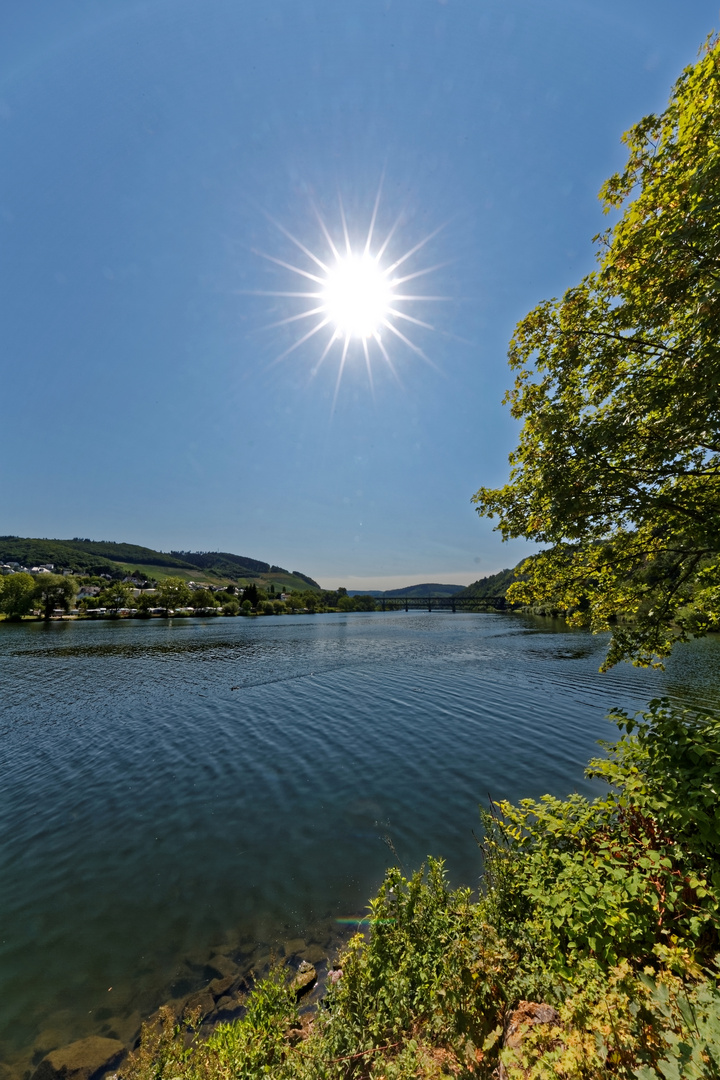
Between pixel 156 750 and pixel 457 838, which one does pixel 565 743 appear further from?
pixel 156 750

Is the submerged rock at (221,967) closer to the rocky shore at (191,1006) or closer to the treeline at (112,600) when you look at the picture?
the rocky shore at (191,1006)

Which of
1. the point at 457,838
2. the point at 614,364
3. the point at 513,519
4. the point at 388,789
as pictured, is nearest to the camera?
the point at 614,364

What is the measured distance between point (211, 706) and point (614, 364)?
100ft

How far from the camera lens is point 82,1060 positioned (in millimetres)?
6656

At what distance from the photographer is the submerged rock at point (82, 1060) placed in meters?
6.43

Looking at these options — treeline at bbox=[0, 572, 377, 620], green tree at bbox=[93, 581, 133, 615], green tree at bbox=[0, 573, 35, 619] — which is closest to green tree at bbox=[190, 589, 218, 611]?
treeline at bbox=[0, 572, 377, 620]

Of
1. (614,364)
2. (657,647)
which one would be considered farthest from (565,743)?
(614,364)

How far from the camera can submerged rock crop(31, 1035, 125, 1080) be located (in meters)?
6.43

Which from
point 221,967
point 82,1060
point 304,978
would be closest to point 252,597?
point 221,967

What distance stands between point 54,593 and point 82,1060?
15691cm

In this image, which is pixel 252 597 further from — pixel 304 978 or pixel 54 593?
pixel 304 978

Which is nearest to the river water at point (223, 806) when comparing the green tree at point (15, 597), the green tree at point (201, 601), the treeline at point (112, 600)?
the green tree at point (15, 597)

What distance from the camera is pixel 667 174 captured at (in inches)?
303

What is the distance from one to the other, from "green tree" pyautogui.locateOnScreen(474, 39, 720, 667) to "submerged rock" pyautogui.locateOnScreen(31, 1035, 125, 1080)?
506 inches
